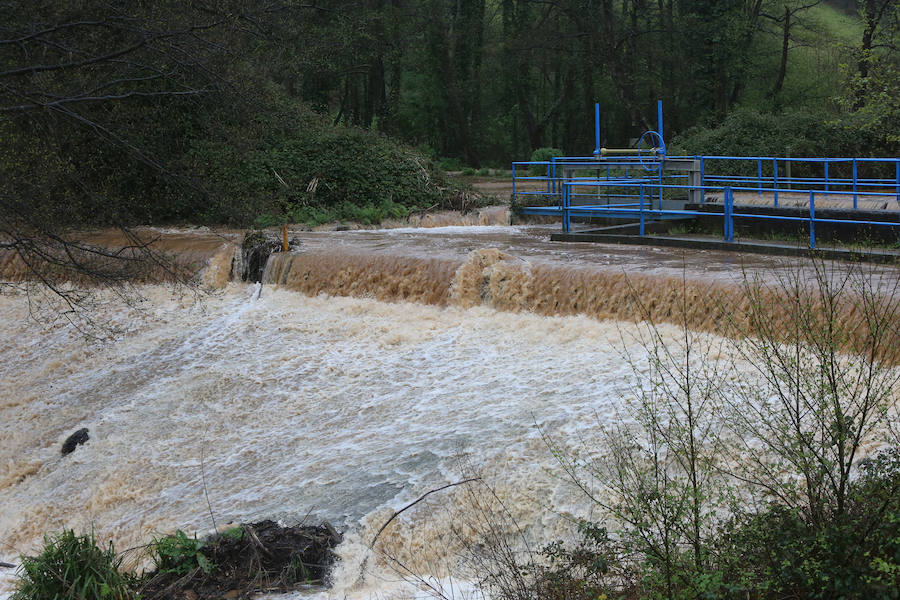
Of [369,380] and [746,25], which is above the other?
[746,25]

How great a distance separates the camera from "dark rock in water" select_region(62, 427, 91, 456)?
1059 cm

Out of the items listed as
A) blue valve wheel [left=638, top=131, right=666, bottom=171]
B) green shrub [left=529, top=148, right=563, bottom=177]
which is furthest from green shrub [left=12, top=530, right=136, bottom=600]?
green shrub [left=529, top=148, right=563, bottom=177]

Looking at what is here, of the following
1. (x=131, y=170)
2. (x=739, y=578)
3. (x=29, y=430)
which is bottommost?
(x=29, y=430)

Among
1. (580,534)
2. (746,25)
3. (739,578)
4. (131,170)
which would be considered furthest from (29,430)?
(746,25)

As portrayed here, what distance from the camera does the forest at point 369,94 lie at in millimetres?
10188

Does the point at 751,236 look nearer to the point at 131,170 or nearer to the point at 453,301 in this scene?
the point at 453,301

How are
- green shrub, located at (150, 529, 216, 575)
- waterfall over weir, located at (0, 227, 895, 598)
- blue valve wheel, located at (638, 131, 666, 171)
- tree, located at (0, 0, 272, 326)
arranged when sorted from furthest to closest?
blue valve wheel, located at (638, 131, 666, 171), tree, located at (0, 0, 272, 326), waterfall over weir, located at (0, 227, 895, 598), green shrub, located at (150, 529, 216, 575)

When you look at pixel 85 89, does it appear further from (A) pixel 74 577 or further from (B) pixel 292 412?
(A) pixel 74 577

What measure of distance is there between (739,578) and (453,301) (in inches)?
349

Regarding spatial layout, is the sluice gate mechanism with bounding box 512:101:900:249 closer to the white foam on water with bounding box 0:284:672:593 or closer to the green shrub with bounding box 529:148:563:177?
the white foam on water with bounding box 0:284:672:593

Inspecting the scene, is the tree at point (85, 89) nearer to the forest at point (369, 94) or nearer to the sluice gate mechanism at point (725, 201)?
the forest at point (369, 94)

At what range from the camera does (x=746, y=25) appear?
33156 millimetres

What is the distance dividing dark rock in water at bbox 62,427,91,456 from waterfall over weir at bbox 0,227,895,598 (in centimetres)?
15

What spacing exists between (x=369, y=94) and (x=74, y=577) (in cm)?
4192
